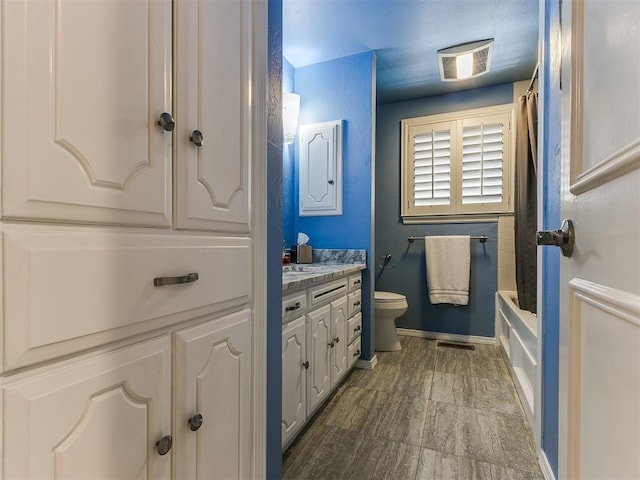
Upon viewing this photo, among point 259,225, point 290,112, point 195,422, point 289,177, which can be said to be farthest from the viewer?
point 289,177

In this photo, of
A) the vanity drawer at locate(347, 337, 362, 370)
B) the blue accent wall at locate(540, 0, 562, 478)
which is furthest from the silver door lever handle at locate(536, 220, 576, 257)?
the vanity drawer at locate(347, 337, 362, 370)

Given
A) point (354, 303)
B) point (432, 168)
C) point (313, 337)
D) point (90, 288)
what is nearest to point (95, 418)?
point (90, 288)

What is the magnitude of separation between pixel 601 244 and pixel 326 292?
1.43 metres

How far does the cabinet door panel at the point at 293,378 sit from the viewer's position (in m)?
1.40

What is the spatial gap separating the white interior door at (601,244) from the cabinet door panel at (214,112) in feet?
2.47

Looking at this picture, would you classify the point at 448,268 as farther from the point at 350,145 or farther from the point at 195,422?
the point at 195,422

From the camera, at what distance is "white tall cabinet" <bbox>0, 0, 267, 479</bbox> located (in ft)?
1.45

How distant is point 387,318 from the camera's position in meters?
2.86

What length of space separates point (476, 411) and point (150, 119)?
2158 mm

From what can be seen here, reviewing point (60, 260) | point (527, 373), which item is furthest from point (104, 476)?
point (527, 373)

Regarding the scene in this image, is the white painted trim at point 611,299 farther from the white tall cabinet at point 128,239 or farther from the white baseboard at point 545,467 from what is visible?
the white baseboard at point 545,467

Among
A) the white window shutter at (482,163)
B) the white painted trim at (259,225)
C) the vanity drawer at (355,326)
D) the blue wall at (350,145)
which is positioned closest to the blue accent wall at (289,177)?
the blue wall at (350,145)

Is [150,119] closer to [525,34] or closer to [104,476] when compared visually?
[104,476]

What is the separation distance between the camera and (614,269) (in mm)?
457
